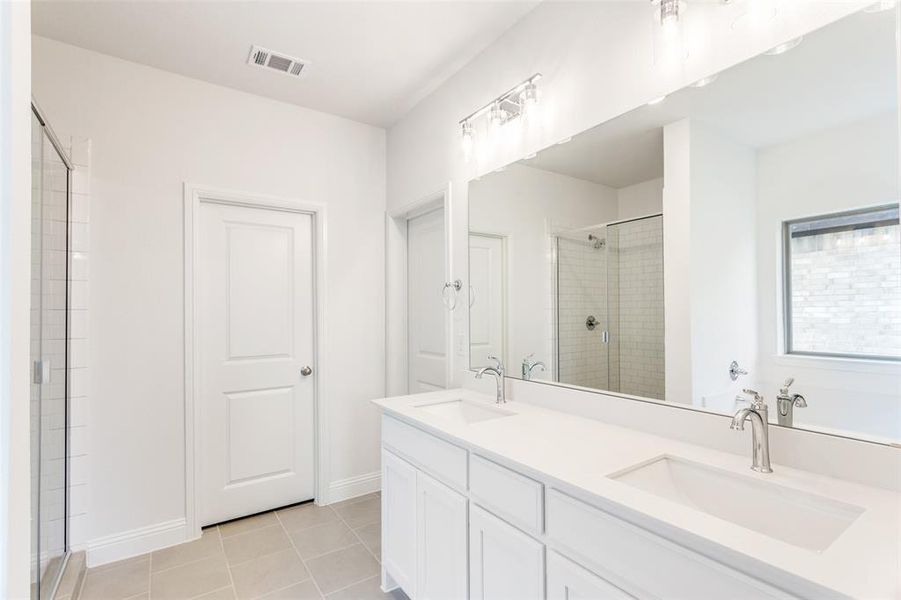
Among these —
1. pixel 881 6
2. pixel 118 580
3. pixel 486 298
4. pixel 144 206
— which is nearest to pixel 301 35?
pixel 144 206

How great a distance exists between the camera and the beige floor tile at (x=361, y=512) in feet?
8.94

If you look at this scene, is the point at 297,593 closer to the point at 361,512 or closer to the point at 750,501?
the point at 361,512

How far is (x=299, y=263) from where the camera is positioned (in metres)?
3.00

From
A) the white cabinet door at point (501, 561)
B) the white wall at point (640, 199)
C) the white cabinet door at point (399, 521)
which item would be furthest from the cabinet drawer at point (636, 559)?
the white wall at point (640, 199)

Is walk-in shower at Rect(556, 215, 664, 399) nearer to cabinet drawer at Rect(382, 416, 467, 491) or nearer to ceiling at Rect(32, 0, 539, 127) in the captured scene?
cabinet drawer at Rect(382, 416, 467, 491)

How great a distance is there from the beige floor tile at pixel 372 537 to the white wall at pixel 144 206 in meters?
0.53

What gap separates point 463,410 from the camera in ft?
7.30

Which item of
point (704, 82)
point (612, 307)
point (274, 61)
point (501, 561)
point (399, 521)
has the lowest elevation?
point (399, 521)

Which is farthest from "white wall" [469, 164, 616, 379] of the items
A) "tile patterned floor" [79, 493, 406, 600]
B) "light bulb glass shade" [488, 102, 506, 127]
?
"tile patterned floor" [79, 493, 406, 600]

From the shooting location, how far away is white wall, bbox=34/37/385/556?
7.59ft

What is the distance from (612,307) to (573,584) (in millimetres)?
972
